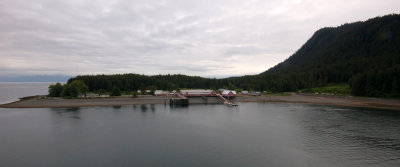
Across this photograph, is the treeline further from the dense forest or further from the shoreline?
the shoreline

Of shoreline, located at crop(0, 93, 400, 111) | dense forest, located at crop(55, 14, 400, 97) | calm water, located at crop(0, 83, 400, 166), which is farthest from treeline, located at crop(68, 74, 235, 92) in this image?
calm water, located at crop(0, 83, 400, 166)

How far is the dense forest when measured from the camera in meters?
69.8

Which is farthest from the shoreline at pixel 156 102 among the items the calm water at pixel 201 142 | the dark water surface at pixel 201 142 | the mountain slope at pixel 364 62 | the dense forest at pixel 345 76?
the dark water surface at pixel 201 142

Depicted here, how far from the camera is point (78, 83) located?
3105 inches

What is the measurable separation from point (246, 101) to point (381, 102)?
125 feet

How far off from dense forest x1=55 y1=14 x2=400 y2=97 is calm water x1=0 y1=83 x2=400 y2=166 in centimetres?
3449

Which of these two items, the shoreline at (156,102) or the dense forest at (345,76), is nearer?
the shoreline at (156,102)

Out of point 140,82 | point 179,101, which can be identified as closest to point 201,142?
point 179,101

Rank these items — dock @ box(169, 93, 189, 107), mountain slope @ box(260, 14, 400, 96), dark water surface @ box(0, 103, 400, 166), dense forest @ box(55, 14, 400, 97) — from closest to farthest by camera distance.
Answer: dark water surface @ box(0, 103, 400, 166), mountain slope @ box(260, 14, 400, 96), dock @ box(169, 93, 189, 107), dense forest @ box(55, 14, 400, 97)

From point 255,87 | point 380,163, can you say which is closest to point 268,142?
point 380,163

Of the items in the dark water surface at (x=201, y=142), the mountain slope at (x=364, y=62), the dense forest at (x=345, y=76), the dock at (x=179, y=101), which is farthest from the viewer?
the dense forest at (x=345, y=76)

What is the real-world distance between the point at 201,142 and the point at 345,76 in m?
105

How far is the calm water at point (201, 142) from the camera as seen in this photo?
22.3m

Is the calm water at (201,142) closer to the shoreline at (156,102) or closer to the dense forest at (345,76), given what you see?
the shoreline at (156,102)
